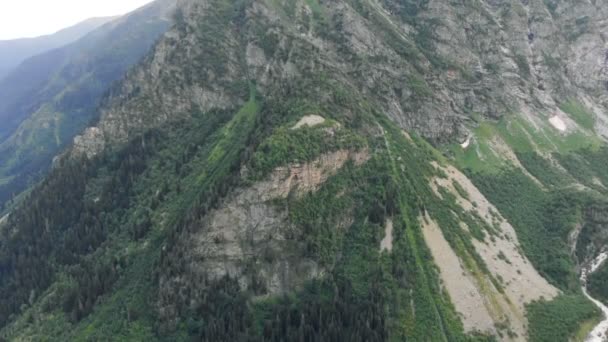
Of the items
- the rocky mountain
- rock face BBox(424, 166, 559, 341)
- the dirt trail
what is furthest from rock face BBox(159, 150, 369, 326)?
rock face BBox(424, 166, 559, 341)

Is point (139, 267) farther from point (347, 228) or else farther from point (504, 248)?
point (504, 248)

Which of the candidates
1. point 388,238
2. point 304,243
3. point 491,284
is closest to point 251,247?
point 304,243

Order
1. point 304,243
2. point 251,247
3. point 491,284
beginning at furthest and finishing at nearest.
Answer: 1. point 251,247
2. point 304,243
3. point 491,284

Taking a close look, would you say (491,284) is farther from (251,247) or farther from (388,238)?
(251,247)

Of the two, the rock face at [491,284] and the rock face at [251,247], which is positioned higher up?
the rock face at [251,247]

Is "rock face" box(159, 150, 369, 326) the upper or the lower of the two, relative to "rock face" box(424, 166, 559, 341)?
upper

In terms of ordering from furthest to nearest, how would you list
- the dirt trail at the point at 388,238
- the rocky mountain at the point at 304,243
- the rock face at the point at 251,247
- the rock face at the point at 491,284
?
the dirt trail at the point at 388,238 → the rock face at the point at 251,247 → the rocky mountain at the point at 304,243 → the rock face at the point at 491,284

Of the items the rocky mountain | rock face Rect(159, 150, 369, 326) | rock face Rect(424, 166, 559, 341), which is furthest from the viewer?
rock face Rect(159, 150, 369, 326)

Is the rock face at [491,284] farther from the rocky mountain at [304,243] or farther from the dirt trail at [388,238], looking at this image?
the dirt trail at [388,238]

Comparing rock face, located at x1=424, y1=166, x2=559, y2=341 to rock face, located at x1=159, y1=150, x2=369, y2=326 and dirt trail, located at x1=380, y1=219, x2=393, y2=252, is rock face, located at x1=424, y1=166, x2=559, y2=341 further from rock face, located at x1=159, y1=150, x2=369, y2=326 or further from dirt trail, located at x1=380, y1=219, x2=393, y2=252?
rock face, located at x1=159, y1=150, x2=369, y2=326

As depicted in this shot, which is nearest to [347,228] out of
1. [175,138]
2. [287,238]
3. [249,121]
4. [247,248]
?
[287,238]

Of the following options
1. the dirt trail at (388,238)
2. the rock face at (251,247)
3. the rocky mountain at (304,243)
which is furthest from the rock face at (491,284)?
the rock face at (251,247)
